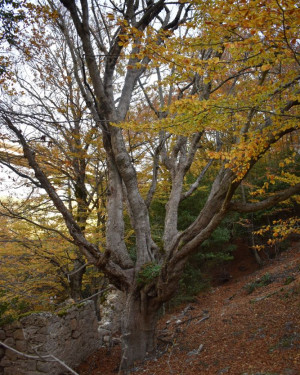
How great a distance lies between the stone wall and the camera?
505cm

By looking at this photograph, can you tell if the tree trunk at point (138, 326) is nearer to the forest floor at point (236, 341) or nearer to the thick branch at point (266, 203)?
the forest floor at point (236, 341)

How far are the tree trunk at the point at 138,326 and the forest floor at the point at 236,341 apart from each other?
9.6 inches

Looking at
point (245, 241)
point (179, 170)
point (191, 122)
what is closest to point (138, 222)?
point (179, 170)

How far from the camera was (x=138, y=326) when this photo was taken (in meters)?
5.55

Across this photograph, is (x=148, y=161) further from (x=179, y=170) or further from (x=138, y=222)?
(x=138, y=222)

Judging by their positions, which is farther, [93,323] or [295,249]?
[295,249]

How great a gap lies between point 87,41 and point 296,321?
263 inches

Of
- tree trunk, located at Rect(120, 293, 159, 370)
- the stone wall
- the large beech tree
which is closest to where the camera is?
the large beech tree

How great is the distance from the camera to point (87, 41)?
5242mm

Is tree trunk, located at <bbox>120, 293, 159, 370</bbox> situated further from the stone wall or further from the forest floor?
the stone wall

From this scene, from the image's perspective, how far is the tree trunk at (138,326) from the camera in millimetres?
5484

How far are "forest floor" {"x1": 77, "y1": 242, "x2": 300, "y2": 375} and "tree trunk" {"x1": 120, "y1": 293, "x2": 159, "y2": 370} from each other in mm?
245

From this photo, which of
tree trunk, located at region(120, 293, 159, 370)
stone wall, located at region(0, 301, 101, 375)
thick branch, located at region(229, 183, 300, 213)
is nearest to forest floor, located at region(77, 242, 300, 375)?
tree trunk, located at region(120, 293, 159, 370)

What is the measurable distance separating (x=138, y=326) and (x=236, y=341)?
1921mm
